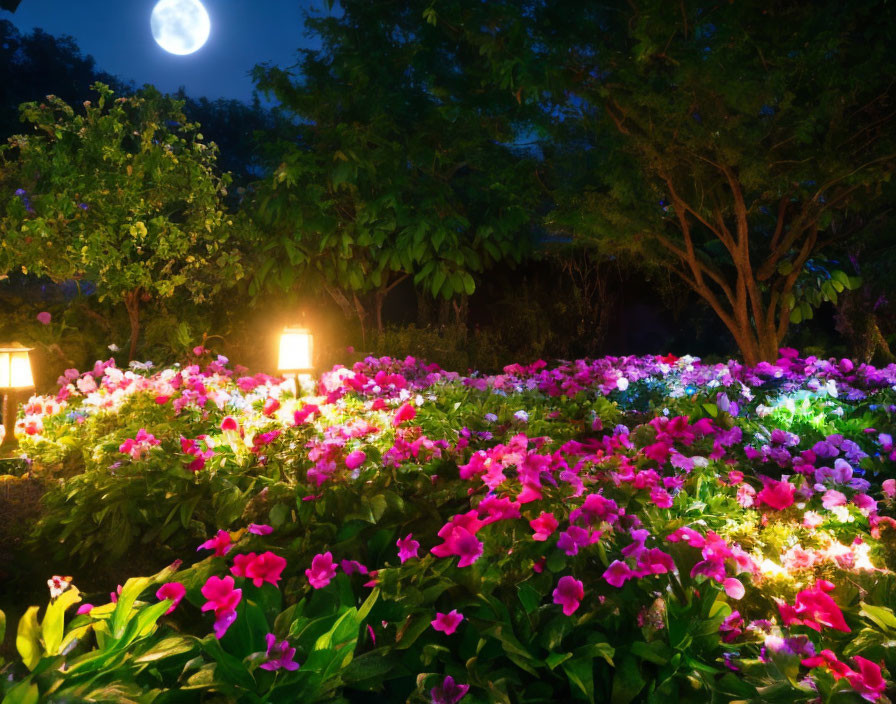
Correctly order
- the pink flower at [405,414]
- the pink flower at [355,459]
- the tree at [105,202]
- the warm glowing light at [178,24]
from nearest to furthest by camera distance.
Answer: the pink flower at [355,459] → the pink flower at [405,414] → the tree at [105,202] → the warm glowing light at [178,24]

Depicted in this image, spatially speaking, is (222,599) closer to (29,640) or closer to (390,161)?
(29,640)

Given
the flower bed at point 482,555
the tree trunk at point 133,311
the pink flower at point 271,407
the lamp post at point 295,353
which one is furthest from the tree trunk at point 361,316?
the pink flower at point 271,407

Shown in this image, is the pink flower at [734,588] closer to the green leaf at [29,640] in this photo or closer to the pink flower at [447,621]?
the pink flower at [447,621]

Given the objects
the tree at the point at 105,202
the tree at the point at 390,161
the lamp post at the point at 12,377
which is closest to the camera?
the lamp post at the point at 12,377

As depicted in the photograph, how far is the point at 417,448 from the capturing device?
107 inches

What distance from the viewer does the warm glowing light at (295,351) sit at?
4.53m

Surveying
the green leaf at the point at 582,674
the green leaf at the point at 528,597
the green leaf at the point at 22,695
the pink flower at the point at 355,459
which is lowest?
the green leaf at the point at 582,674

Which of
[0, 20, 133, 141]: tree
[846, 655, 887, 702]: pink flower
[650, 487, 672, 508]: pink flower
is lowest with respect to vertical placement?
[846, 655, 887, 702]: pink flower

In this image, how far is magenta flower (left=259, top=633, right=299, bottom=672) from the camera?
141 centimetres

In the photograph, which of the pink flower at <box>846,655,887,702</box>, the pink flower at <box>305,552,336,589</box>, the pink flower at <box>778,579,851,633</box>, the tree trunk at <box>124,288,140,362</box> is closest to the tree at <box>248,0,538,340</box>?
the tree trunk at <box>124,288,140,362</box>

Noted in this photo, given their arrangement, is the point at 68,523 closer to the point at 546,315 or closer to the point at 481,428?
the point at 481,428

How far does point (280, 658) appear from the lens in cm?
143

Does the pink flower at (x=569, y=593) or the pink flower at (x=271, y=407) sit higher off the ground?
the pink flower at (x=271, y=407)

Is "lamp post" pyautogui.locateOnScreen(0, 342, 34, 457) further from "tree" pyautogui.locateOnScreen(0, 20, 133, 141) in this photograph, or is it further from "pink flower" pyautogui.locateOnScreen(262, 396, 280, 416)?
"tree" pyautogui.locateOnScreen(0, 20, 133, 141)
